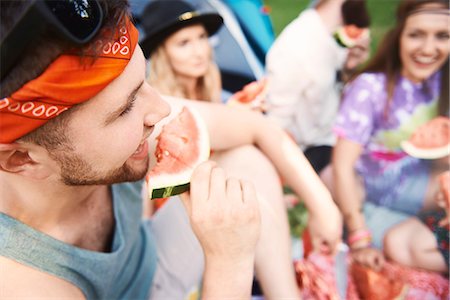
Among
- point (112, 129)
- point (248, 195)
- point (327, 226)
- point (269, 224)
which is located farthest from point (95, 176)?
point (327, 226)

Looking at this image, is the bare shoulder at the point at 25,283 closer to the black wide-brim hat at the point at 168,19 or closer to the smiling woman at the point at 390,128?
the smiling woman at the point at 390,128

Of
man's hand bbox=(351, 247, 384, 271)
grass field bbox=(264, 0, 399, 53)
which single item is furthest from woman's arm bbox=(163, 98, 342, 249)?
grass field bbox=(264, 0, 399, 53)

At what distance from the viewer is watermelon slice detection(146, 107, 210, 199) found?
55.9 inches

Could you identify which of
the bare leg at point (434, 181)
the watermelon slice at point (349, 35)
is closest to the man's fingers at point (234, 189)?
the bare leg at point (434, 181)

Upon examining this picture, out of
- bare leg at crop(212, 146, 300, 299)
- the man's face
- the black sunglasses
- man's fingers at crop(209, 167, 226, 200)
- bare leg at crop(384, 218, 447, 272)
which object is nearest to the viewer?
the black sunglasses

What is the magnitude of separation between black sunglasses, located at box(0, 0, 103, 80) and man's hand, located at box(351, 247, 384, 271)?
1.67m

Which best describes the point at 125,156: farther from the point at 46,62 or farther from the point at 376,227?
the point at 376,227

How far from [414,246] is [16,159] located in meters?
1.67

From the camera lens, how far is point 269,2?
2.92m

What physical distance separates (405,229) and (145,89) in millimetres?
1500

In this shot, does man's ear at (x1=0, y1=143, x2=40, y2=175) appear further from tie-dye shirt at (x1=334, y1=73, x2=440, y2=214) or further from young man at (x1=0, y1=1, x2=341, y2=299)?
tie-dye shirt at (x1=334, y1=73, x2=440, y2=214)

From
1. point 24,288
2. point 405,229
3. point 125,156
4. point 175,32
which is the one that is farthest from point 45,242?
point 175,32

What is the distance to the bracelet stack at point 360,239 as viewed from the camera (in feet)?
7.70

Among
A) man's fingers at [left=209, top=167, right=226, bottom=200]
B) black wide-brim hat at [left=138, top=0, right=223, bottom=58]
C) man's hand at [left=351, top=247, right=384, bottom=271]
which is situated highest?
black wide-brim hat at [left=138, top=0, right=223, bottom=58]
